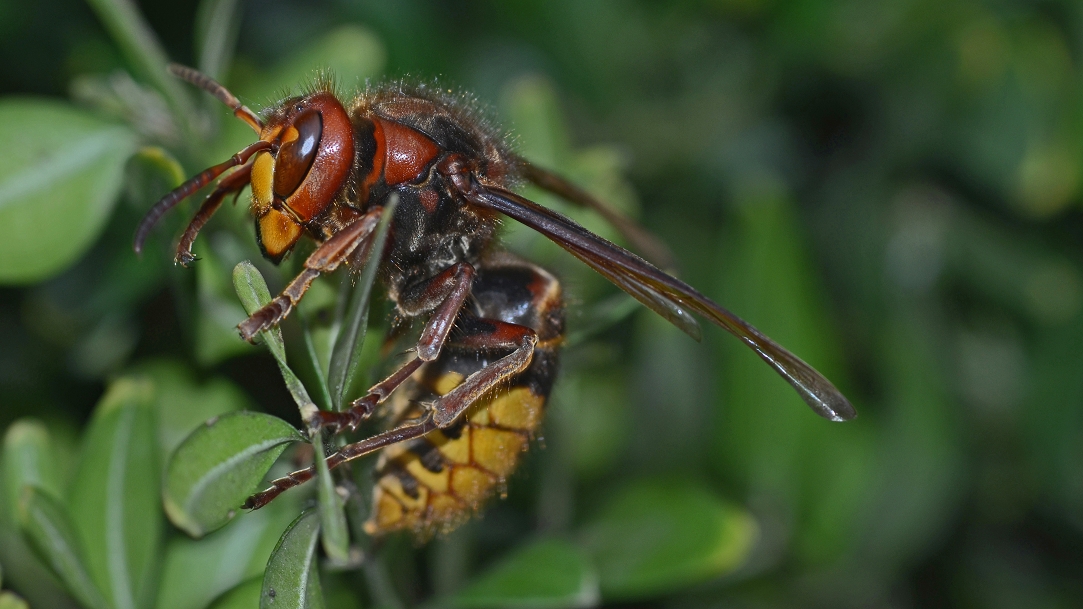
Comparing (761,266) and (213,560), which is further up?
(761,266)

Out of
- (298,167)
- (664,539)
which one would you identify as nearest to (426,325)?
(298,167)

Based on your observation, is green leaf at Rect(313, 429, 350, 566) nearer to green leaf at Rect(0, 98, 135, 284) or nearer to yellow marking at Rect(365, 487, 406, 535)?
yellow marking at Rect(365, 487, 406, 535)

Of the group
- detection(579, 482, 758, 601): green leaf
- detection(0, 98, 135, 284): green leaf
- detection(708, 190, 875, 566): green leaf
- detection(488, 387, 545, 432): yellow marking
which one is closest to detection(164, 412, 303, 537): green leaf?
detection(488, 387, 545, 432): yellow marking

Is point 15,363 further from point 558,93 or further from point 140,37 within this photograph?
point 558,93

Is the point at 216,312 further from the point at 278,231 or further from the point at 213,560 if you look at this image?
the point at 213,560

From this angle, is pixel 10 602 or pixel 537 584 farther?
pixel 537 584

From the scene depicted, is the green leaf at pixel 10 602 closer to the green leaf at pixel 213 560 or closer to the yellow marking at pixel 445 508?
the green leaf at pixel 213 560

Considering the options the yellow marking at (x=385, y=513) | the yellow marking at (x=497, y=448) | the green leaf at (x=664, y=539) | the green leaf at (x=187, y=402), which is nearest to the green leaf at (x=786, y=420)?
the green leaf at (x=664, y=539)
